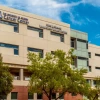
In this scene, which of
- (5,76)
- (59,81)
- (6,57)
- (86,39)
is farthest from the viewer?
(86,39)

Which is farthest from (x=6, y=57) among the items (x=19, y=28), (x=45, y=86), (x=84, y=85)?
(x=84, y=85)

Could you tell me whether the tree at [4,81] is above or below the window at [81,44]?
below

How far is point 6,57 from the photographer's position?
43406 mm

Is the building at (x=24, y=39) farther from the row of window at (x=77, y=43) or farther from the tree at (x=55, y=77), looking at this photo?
the tree at (x=55, y=77)

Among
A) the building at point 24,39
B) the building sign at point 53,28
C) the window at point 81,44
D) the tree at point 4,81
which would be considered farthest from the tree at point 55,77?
the window at point 81,44

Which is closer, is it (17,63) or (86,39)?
(17,63)

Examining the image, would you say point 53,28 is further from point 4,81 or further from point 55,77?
point 4,81

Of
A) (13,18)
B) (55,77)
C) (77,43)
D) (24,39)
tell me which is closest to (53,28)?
(24,39)

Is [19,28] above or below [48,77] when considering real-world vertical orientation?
above

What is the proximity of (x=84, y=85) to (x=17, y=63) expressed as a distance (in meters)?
11.6

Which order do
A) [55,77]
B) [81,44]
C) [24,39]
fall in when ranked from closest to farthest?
[55,77], [24,39], [81,44]

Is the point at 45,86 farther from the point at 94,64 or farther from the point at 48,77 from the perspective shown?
the point at 94,64

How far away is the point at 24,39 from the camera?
46344mm

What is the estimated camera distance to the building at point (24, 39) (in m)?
44.1
